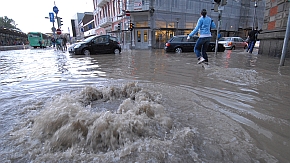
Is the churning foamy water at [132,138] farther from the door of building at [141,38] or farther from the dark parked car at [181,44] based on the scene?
the door of building at [141,38]

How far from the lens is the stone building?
8.48 metres

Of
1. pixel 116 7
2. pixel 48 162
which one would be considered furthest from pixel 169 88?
pixel 116 7

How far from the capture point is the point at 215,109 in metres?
2.50

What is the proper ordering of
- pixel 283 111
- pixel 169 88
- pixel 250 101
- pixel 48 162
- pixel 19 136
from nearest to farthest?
1. pixel 48 162
2. pixel 19 136
3. pixel 283 111
4. pixel 250 101
5. pixel 169 88

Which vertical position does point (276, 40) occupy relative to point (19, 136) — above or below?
above

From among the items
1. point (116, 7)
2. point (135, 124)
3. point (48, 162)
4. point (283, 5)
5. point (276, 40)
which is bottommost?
point (48, 162)

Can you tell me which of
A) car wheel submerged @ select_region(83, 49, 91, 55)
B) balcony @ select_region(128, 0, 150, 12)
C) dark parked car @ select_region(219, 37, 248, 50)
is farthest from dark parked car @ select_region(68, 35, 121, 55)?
dark parked car @ select_region(219, 37, 248, 50)

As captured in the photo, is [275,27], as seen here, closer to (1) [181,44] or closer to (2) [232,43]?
(1) [181,44]

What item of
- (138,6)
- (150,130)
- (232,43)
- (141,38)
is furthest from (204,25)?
(141,38)

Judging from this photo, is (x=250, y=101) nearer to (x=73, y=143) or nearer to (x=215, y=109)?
(x=215, y=109)

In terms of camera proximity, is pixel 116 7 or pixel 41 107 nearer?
pixel 41 107

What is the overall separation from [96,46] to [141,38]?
13.2 metres

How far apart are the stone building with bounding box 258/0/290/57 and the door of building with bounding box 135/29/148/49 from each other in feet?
54.3

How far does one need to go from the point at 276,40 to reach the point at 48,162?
37.2 ft
